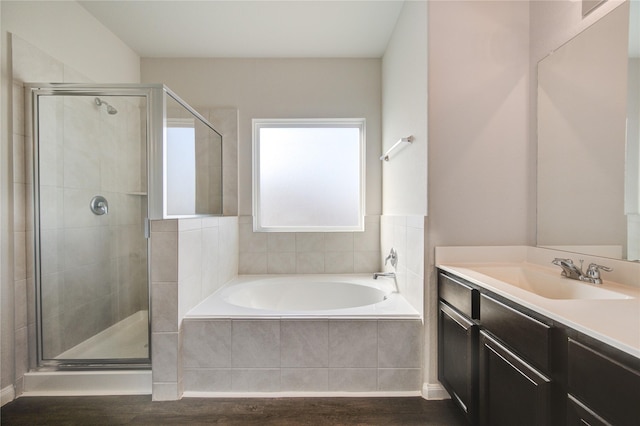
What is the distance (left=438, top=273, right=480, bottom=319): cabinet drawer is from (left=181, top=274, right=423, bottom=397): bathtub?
0.79 feet

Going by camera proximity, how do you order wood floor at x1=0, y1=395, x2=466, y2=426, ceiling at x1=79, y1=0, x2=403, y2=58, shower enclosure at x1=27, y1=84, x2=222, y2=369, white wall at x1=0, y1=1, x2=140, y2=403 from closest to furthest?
wood floor at x1=0, y1=395, x2=466, y2=426 < white wall at x1=0, y1=1, x2=140, y2=403 < shower enclosure at x1=27, y1=84, x2=222, y2=369 < ceiling at x1=79, y1=0, x2=403, y2=58

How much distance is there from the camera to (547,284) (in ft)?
4.29

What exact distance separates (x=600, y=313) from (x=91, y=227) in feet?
8.37

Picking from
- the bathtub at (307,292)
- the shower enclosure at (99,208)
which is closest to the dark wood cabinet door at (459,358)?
the bathtub at (307,292)

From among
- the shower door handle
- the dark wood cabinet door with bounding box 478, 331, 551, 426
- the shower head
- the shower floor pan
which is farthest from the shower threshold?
the dark wood cabinet door with bounding box 478, 331, 551, 426

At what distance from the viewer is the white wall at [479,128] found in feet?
5.21

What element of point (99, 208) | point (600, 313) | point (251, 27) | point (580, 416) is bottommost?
point (580, 416)

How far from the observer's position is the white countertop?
0.68 metres

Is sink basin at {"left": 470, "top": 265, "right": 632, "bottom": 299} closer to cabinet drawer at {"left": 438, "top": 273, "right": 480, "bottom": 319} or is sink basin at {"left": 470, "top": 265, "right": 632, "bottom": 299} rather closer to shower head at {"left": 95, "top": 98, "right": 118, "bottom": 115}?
cabinet drawer at {"left": 438, "top": 273, "right": 480, "bottom": 319}

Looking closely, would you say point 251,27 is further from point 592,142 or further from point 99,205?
point 592,142

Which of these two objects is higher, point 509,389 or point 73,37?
point 73,37

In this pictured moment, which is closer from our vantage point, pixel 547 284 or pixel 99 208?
pixel 547 284

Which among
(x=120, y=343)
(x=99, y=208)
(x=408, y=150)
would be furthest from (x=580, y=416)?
(x=99, y=208)

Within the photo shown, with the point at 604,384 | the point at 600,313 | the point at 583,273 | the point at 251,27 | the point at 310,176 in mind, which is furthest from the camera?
the point at 310,176
